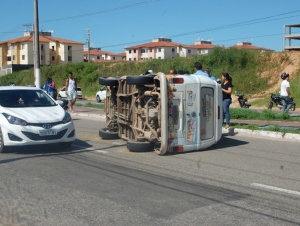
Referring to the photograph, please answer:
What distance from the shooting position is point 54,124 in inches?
412

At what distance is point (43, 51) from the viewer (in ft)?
323

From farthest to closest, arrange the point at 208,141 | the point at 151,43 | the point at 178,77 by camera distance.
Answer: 1. the point at 151,43
2. the point at 208,141
3. the point at 178,77

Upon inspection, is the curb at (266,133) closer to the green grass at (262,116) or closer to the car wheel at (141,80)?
the green grass at (262,116)

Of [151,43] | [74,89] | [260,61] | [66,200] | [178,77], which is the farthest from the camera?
[151,43]

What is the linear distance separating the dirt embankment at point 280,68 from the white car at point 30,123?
89.3 feet

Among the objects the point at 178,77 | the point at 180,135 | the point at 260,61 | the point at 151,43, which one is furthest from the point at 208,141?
the point at 151,43

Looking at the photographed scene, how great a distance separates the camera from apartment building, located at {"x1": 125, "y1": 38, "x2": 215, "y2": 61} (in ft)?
350

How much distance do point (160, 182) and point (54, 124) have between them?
3.74m

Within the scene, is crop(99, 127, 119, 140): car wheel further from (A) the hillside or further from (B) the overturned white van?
(A) the hillside

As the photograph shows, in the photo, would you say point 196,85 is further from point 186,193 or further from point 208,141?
point 186,193

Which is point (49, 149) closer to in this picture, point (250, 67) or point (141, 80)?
point (141, 80)

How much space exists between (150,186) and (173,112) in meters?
2.82

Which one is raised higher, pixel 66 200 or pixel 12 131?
pixel 12 131

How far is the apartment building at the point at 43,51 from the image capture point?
96.3 meters
